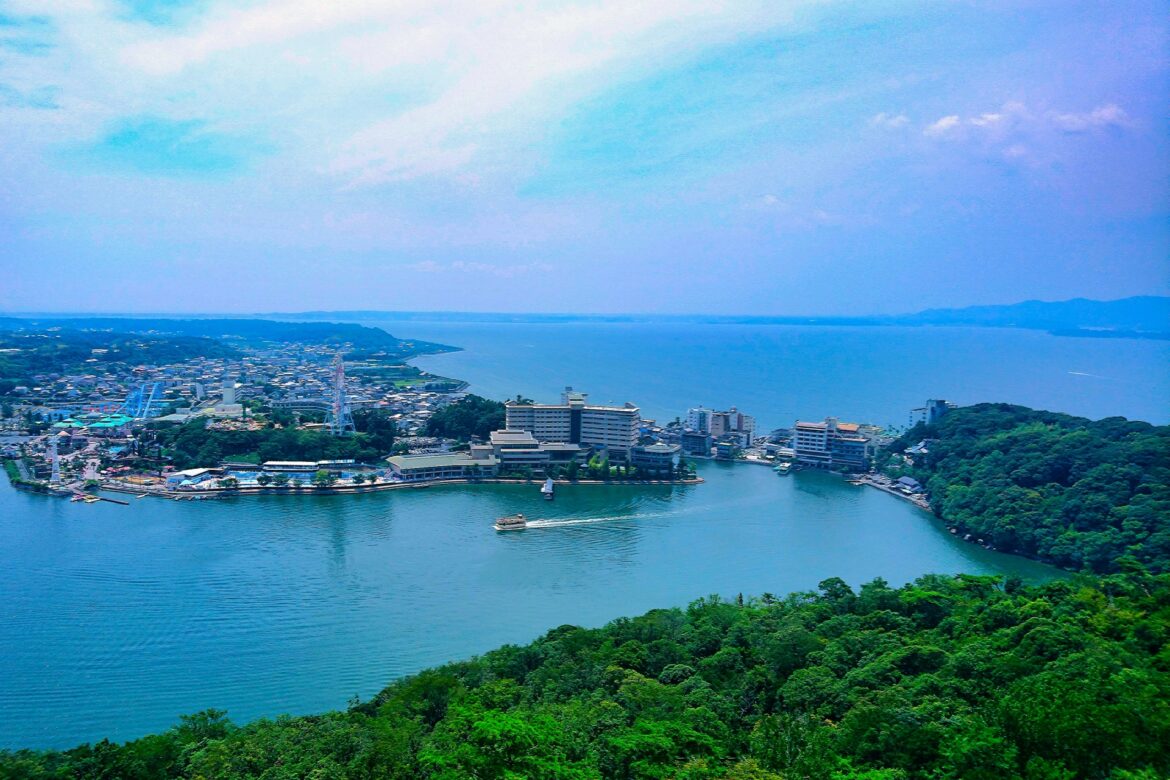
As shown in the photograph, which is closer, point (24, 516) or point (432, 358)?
point (24, 516)

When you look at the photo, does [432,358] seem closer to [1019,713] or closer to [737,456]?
[737,456]

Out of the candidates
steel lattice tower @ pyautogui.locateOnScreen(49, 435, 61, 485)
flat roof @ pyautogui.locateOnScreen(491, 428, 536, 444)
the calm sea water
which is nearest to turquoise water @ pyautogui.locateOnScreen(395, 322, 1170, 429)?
flat roof @ pyautogui.locateOnScreen(491, 428, 536, 444)

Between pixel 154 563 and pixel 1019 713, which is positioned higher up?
pixel 1019 713

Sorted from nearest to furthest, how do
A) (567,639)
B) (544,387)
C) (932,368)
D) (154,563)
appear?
(567,639), (154,563), (544,387), (932,368)

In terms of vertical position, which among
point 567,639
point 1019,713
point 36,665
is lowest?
point 36,665

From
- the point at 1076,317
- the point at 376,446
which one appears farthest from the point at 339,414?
the point at 1076,317

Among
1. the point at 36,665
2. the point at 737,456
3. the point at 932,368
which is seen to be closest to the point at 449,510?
the point at 36,665
